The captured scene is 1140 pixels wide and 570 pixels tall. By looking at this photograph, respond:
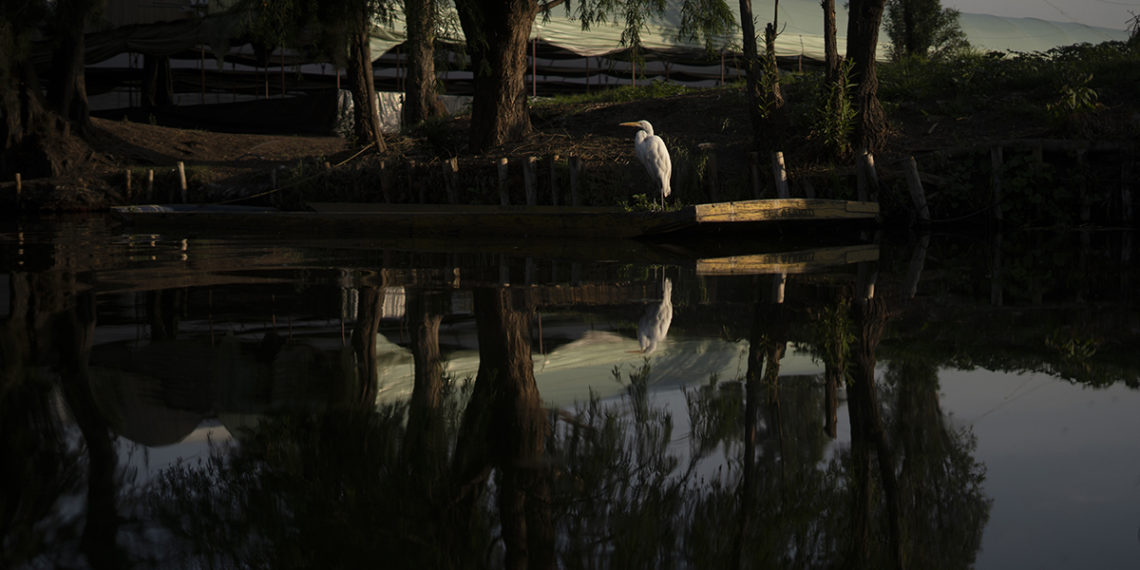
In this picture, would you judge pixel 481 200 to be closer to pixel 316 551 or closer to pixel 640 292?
pixel 640 292

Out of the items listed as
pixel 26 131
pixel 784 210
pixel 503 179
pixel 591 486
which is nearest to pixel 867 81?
pixel 784 210

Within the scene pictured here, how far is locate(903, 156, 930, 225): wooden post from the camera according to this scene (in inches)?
453

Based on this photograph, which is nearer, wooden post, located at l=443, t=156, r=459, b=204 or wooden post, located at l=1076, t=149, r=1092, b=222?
wooden post, located at l=1076, t=149, r=1092, b=222

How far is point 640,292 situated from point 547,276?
103 centimetres

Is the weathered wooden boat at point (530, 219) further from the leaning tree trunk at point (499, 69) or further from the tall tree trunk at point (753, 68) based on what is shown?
the tall tree trunk at point (753, 68)

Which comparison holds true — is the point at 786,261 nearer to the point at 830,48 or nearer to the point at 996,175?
the point at 996,175

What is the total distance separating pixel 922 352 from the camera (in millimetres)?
3832

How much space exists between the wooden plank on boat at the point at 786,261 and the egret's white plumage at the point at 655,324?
4.91 feet

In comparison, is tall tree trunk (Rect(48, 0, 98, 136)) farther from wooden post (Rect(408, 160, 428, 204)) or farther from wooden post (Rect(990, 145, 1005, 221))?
wooden post (Rect(990, 145, 1005, 221))

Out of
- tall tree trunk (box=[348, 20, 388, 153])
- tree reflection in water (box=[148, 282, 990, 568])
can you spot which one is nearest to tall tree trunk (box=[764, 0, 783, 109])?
tall tree trunk (box=[348, 20, 388, 153])

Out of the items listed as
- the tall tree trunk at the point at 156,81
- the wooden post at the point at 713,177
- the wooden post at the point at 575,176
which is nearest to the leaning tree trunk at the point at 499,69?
the wooden post at the point at 575,176

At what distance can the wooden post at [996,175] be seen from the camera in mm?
11547

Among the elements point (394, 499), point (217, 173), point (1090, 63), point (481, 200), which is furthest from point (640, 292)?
point (217, 173)

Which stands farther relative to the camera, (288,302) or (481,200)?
(481,200)
